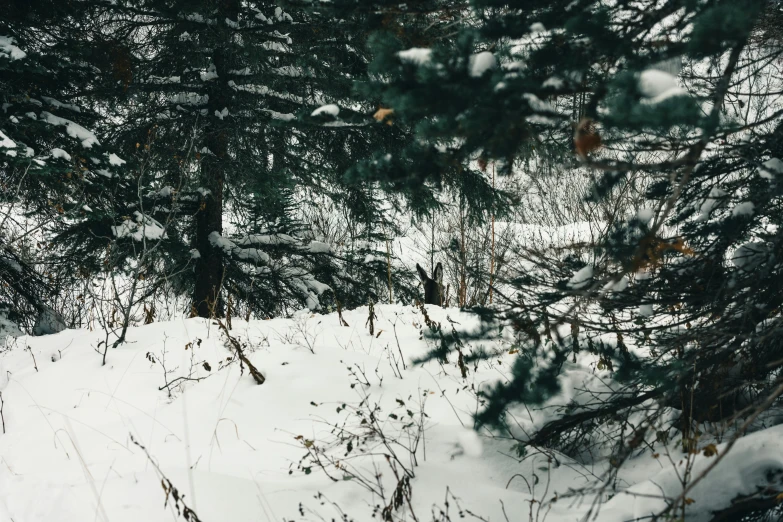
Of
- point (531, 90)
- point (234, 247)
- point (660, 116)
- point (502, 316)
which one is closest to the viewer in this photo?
point (660, 116)

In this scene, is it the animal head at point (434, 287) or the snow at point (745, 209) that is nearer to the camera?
the snow at point (745, 209)

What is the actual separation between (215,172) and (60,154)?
5.50ft

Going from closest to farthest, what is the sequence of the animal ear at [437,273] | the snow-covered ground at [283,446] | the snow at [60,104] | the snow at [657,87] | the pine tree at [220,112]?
the snow at [657,87] < the snow-covered ground at [283,446] < the snow at [60,104] < the pine tree at [220,112] < the animal ear at [437,273]

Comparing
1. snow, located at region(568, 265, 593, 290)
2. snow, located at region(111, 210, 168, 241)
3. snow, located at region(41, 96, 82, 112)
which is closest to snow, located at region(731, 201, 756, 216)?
snow, located at region(568, 265, 593, 290)

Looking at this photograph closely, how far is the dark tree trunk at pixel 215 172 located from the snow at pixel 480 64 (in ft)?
15.8

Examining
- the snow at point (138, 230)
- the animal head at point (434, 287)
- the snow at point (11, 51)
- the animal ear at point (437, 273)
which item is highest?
the snow at point (11, 51)

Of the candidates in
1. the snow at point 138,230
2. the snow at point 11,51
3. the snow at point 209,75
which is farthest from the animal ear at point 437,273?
the snow at point 11,51

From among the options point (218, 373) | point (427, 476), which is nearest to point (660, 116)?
point (427, 476)

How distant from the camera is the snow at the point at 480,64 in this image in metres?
1.29

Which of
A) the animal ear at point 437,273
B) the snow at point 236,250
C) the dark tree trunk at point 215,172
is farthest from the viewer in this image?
the snow at point 236,250

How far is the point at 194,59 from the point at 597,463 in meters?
6.30

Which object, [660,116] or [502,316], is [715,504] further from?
[660,116]

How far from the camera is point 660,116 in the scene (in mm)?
1034

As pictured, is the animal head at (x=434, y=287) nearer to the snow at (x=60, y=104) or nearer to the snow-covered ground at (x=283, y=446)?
the snow-covered ground at (x=283, y=446)
